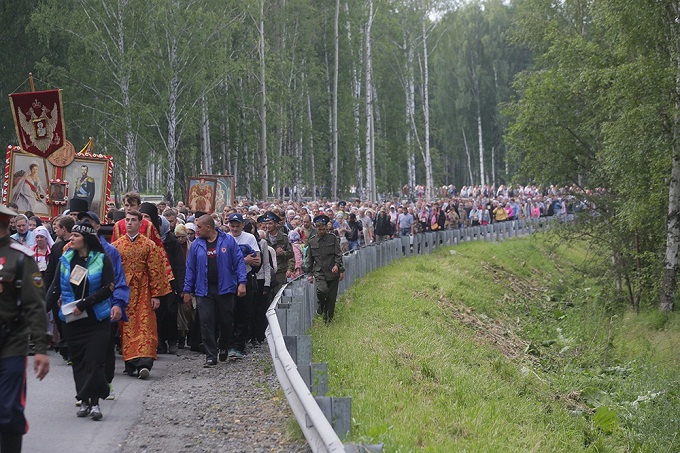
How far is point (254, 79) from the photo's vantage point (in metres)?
48.9

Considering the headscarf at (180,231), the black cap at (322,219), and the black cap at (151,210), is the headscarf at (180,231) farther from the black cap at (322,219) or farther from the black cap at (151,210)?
the black cap at (322,219)

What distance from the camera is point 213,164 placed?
54.2 m

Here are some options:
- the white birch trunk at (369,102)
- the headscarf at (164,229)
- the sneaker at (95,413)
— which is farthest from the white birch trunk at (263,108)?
the sneaker at (95,413)

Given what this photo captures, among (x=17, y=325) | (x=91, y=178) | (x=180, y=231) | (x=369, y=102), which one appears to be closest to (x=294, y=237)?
(x=91, y=178)

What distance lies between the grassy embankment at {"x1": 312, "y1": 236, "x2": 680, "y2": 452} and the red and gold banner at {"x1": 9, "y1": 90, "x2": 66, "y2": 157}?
6.17m

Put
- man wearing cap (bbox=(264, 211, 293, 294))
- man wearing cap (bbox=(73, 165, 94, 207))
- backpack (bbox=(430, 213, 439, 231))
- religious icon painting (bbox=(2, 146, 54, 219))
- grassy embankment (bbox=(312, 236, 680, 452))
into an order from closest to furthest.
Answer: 1. grassy embankment (bbox=(312, 236, 680, 452))
2. man wearing cap (bbox=(264, 211, 293, 294))
3. religious icon painting (bbox=(2, 146, 54, 219))
4. man wearing cap (bbox=(73, 165, 94, 207))
5. backpack (bbox=(430, 213, 439, 231))

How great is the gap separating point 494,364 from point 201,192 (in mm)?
13986

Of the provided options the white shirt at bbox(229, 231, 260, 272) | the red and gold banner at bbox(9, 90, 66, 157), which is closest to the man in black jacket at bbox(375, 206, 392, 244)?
the red and gold banner at bbox(9, 90, 66, 157)

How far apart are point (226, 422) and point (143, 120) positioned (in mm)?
30789

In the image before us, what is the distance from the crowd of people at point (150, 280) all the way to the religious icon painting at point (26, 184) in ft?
9.30

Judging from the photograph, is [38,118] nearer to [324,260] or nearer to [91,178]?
[91,178]

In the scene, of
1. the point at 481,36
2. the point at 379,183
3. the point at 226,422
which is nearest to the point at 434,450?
the point at 226,422

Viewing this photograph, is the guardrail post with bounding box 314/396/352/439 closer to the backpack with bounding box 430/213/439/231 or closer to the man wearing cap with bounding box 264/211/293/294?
the man wearing cap with bounding box 264/211/293/294

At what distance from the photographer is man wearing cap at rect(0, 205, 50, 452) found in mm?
7156
